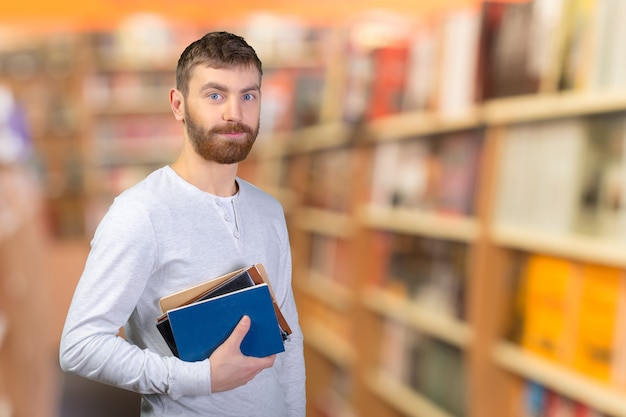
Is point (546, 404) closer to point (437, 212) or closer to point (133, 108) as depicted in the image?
point (437, 212)

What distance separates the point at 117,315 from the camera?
0.70 metres

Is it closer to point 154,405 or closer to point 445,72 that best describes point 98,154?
point 445,72

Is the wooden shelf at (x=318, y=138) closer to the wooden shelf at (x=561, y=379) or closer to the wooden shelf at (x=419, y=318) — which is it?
the wooden shelf at (x=419, y=318)

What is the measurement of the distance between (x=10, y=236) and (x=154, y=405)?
3494 mm

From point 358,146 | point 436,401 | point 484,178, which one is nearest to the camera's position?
point 484,178

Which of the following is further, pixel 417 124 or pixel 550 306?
pixel 417 124

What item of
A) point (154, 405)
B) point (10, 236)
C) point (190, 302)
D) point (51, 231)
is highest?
point (190, 302)

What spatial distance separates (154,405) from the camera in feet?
2.55

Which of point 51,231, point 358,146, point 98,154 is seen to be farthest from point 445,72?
point 51,231

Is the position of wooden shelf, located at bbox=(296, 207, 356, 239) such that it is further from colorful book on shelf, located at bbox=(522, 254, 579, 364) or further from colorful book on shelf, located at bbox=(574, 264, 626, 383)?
colorful book on shelf, located at bbox=(574, 264, 626, 383)

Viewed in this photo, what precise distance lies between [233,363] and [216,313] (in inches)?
1.9

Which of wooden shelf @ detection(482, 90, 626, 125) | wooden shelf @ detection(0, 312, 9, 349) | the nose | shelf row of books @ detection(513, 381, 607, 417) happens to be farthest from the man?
wooden shelf @ detection(0, 312, 9, 349)

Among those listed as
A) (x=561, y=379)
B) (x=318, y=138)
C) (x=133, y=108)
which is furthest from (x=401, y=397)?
(x=133, y=108)

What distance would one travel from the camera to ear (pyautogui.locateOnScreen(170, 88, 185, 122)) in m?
0.72
